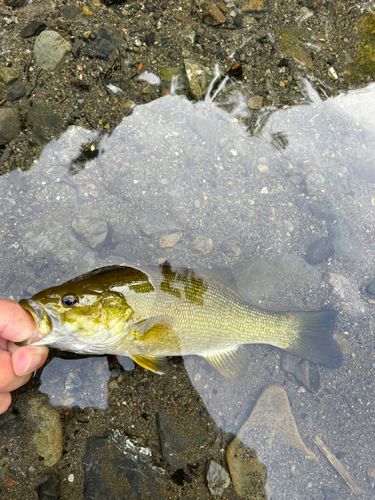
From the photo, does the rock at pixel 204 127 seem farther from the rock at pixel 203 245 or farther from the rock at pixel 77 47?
the rock at pixel 77 47

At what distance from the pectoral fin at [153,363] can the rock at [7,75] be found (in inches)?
129

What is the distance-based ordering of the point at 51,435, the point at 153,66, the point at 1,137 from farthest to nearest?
1. the point at 153,66
2. the point at 1,137
3. the point at 51,435

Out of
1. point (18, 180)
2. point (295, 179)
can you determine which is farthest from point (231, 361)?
point (18, 180)

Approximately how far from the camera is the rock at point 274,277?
3.69 meters

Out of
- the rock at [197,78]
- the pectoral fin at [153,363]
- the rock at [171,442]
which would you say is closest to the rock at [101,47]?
the rock at [197,78]

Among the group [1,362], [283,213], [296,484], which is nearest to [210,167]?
[283,213]

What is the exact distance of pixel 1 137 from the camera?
134 inches

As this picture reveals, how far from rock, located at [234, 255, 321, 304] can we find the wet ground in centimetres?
2

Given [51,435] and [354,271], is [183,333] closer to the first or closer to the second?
[51,435]

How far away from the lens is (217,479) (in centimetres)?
327

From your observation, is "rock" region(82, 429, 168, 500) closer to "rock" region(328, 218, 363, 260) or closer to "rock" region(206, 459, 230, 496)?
"rock" region(206, 459, 230, 496)

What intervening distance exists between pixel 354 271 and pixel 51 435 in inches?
148

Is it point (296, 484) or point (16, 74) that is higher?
point (16, 74)

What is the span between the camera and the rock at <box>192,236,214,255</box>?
367cm
